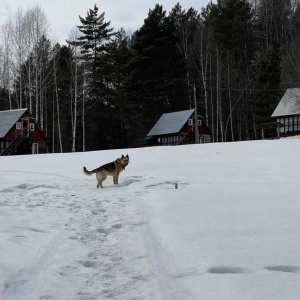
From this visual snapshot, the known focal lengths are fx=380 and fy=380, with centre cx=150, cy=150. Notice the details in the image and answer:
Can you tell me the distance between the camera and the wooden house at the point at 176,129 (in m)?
44.0

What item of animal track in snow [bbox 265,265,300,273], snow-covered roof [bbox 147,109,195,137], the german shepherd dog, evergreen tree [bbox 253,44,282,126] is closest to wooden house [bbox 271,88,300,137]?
evergreen tree [bbox 253,44,282,126]

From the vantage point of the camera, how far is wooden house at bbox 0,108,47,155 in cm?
3938

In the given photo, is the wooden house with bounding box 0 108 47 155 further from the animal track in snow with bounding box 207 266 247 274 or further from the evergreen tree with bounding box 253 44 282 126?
the animal track in snow with bounding box 207 266 247 274

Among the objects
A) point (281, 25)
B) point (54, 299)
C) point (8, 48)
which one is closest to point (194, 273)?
point (54, 299)

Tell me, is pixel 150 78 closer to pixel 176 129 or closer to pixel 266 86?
pixel 176 129

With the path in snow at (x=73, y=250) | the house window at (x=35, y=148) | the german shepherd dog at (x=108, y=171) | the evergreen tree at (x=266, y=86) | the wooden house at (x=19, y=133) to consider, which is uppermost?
the evergreen tree at (x=266, y=86)

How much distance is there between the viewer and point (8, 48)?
136ft

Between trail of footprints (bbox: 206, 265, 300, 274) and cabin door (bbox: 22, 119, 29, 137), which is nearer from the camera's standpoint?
trail of footprints (bbox: 206, 265, 300, 274)

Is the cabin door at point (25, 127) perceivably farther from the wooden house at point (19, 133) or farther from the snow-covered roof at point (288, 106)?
the snow-covered roof at point (288, 106)

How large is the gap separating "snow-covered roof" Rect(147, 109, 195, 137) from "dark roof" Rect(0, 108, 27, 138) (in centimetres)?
1532

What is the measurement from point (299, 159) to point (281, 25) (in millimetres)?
45180

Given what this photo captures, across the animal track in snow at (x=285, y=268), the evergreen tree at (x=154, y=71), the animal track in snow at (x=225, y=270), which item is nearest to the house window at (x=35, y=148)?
the evergreen tree at (x=154, y=71)

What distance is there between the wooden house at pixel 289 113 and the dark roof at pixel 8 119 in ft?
88.0

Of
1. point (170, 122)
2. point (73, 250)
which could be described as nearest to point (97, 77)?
point (170, 122)
